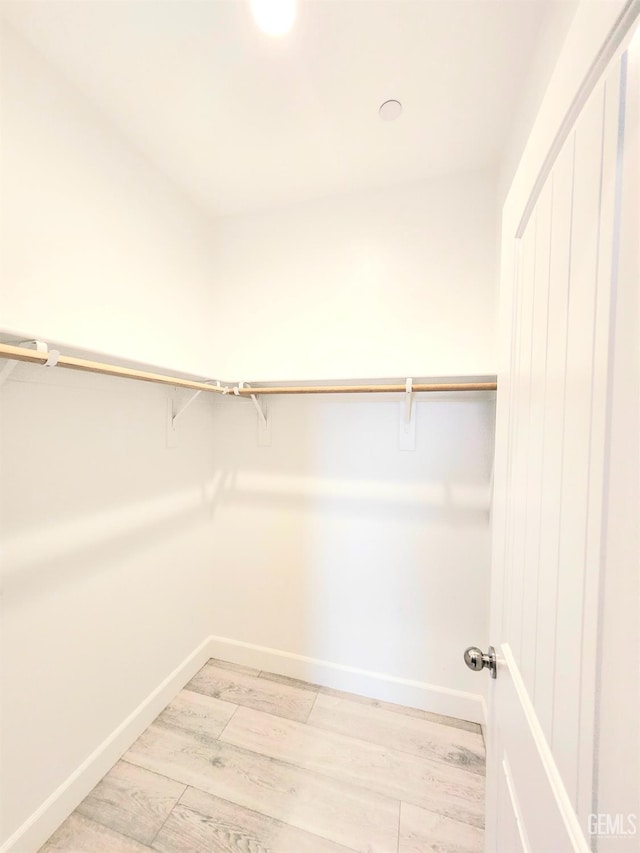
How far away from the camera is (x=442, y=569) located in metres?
1.59

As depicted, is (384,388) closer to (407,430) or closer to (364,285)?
(407,430)

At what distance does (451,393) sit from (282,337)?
0.92 metres

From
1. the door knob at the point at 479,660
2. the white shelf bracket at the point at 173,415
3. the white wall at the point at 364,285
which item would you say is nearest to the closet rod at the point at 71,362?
the white shelf bracket at the point at 173,415

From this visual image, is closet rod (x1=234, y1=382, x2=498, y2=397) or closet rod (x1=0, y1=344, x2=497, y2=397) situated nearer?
closet rod (x1=0, y1=344, x2=497, y2=397)

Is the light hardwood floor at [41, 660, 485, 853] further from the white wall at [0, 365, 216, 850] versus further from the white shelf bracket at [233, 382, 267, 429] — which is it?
the white shelf bracket at [233, 382, 267, 429]

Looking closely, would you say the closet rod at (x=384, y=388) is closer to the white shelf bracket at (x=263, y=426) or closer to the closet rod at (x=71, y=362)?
the white shelf bracket at (x=263, y=426)

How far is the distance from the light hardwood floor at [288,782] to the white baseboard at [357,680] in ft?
0.15

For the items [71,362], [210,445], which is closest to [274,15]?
[71,362]

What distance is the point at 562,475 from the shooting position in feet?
1.53

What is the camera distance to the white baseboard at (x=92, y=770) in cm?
106

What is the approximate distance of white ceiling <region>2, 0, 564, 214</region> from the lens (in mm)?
977

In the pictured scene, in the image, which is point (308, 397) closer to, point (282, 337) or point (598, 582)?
point (282, 337)

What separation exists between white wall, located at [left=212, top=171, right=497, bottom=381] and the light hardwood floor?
5.29ft

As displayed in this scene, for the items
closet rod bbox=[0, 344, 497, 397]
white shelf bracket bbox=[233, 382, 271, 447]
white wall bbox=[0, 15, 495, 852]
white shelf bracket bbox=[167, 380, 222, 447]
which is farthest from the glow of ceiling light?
white shelf bracket bbox=[233, 382, 271, 447]
